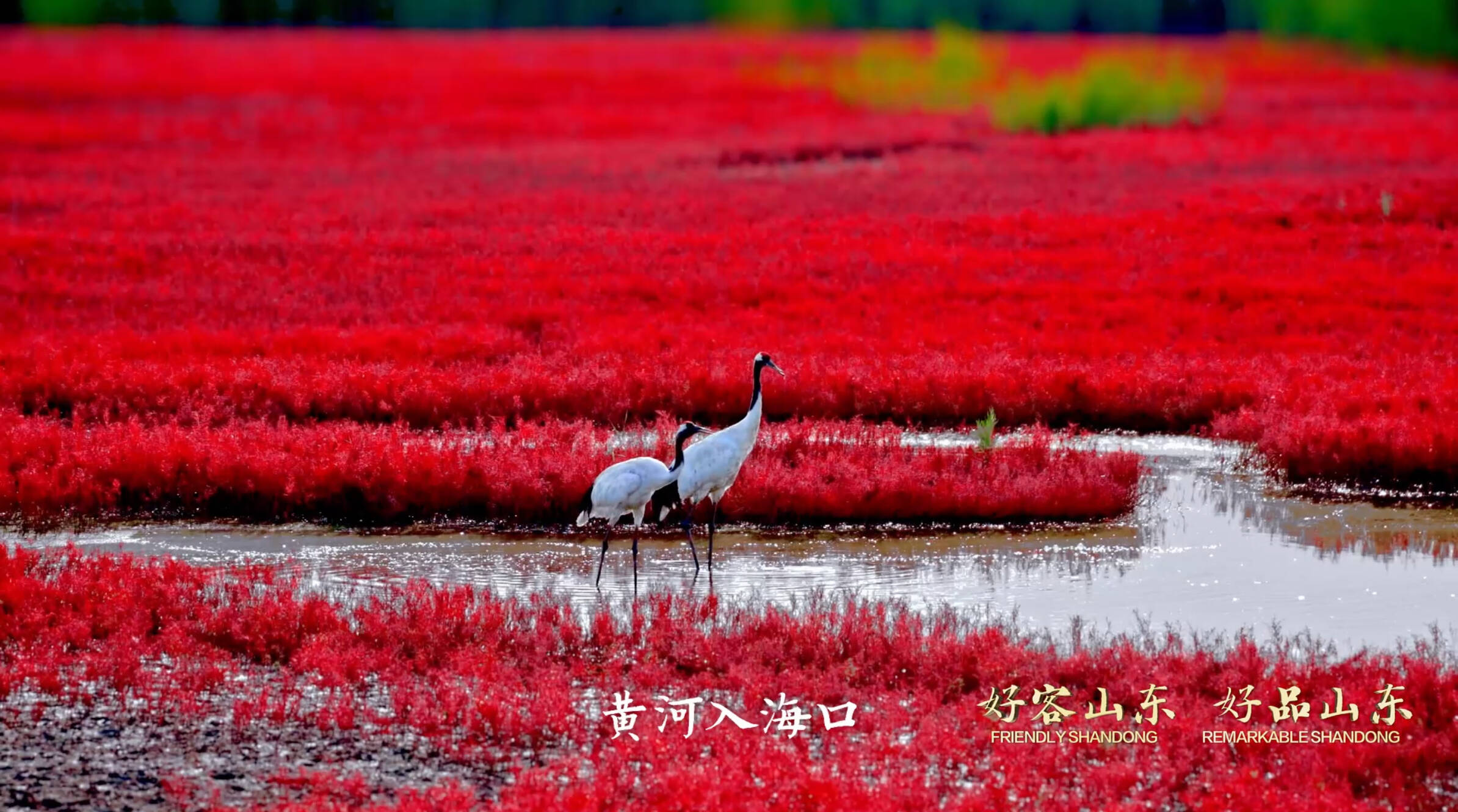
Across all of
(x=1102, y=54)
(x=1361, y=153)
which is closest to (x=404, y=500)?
(x=1361, y=153)

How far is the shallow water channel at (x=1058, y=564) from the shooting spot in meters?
10.0

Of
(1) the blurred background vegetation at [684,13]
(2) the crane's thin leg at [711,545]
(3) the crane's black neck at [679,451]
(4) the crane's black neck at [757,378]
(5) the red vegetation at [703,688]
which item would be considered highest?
(1) the blurred background vegetation at [684,13]

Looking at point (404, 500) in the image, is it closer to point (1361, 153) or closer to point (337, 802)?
point (337, 802)

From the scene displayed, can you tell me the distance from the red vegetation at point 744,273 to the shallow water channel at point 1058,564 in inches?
67.9

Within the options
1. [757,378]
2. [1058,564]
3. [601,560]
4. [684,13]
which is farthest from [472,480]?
[684,13]

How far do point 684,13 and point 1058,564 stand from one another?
74.5 meters

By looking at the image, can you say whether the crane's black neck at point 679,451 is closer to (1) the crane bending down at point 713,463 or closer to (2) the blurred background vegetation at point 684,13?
(1) the crane bending down at point 713,463

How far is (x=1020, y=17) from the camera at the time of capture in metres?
79.3

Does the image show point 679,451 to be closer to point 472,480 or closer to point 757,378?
point 757,378

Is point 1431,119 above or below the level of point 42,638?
above

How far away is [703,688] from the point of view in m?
8.50

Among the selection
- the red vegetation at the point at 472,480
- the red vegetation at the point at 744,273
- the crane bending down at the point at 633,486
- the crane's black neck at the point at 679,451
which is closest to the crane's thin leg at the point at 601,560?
the crane bending down at the point at 633,486

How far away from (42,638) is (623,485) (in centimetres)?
351

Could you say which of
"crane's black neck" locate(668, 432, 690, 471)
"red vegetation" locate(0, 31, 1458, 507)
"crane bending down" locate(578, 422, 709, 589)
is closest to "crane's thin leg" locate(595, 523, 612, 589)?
"crane bending down" locate(578, 422, 709, 589)
